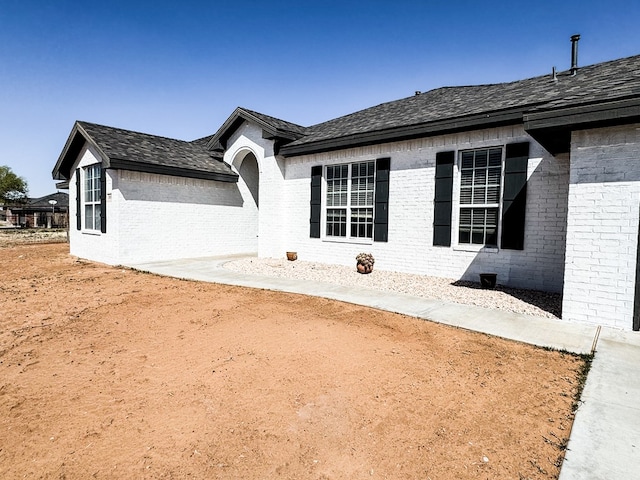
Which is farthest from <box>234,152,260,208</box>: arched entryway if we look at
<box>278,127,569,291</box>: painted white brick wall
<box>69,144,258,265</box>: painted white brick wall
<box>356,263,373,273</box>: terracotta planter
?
<box>356,263,373,273</box>: terracotta planter

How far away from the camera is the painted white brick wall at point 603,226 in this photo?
4816 millimetres

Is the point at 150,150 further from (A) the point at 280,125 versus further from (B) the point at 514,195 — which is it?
(B) the point at 514,195

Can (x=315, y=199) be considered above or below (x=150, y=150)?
below

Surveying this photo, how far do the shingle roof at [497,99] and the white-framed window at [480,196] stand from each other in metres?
1.08

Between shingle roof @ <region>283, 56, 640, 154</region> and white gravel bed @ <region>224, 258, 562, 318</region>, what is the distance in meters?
3.48

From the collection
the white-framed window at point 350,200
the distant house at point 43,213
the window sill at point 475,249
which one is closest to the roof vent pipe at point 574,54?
the window sill at point 475,249

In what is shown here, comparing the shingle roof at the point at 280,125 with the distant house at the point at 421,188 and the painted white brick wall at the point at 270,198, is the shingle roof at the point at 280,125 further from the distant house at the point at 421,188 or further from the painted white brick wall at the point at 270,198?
the painted white brick wall at the point at 270,198

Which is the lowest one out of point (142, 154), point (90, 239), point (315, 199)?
point (90, 239)

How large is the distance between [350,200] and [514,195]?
179 inches

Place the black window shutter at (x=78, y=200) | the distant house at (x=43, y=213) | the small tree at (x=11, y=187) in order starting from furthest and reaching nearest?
the small tree at (x=11, y=187) → the distant house at (x=43, y=213) → the black window shutter at (x=78, y=200)

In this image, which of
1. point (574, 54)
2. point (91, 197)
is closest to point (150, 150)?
point (91, 197)

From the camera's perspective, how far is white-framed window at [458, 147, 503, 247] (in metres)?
7.72

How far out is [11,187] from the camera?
47.3 metres

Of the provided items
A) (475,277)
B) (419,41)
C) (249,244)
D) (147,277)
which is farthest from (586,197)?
(249,244)
